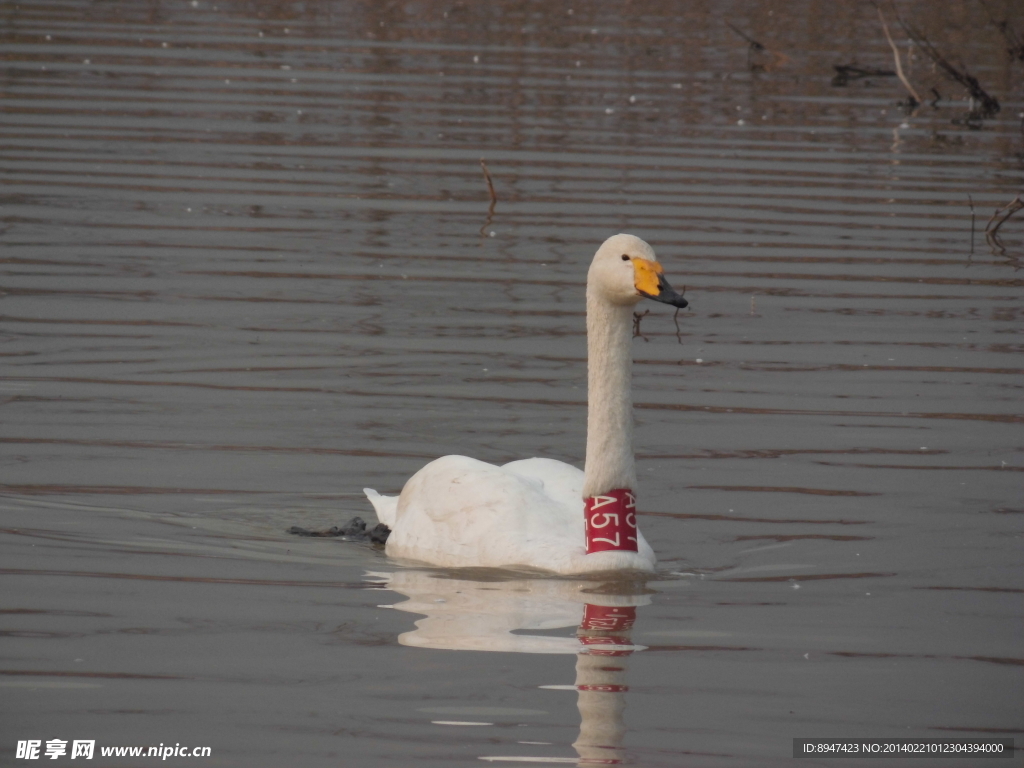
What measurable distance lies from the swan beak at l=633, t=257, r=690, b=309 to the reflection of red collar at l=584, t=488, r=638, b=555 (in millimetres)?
856

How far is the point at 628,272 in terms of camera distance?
6855 mm

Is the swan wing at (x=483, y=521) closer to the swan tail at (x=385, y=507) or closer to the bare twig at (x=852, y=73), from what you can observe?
the swan tail at (x=385, y=507)

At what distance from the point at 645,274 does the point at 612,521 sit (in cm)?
103

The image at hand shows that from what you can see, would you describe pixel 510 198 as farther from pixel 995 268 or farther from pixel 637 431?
pixel 637 431

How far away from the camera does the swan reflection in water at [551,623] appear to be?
5629 millimetres

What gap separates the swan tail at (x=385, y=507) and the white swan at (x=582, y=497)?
0.13m

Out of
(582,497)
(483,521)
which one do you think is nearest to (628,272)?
(582,497)

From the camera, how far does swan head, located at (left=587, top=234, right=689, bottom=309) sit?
6764 millimetres

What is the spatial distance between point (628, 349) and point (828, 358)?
3.57 metres

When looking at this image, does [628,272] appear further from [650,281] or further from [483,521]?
[483,521]

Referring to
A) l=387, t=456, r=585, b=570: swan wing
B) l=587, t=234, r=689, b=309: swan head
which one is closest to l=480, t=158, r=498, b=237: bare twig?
l=387, t=456, r=585, b=570: swan wing

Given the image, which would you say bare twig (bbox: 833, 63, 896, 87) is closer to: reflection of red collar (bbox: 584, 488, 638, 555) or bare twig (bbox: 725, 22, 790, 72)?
bare twig (bbox: 725, 22, 790, 72)

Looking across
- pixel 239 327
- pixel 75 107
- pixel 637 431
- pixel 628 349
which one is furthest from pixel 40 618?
pixel 75 107

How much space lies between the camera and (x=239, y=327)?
10.7 m
